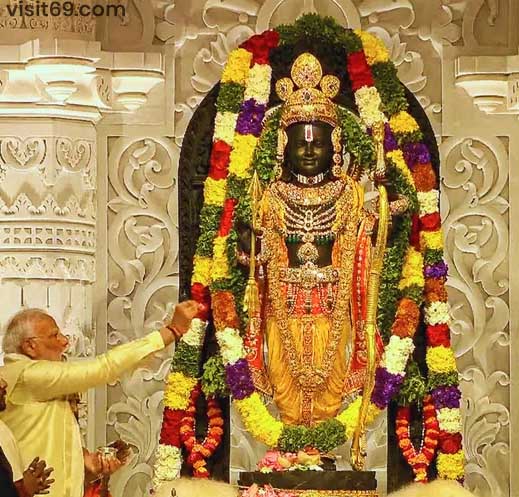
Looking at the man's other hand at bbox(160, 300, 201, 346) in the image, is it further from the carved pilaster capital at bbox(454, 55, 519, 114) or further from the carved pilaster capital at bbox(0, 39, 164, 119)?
the carved pilaster capital at bbox(454, 55, 519, 114)

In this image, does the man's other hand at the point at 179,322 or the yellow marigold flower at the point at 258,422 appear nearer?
the man's other hand at the point at 179,322

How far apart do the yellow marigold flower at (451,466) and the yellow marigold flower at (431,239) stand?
944mm

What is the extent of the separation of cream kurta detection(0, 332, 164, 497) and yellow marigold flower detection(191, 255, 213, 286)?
1.19 meters

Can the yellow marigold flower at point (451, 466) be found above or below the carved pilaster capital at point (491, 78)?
below

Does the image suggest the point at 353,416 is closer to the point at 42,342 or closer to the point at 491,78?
the point at 42,342

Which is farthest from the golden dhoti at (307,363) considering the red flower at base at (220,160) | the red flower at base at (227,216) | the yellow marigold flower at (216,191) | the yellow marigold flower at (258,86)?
the yellow marigold flower at (258,86)

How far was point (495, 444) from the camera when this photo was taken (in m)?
9.21

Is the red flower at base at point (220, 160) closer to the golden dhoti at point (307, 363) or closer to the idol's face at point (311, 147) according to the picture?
the idol's face at point (311, 147)

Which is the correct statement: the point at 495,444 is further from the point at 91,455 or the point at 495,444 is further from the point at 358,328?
the point at 91,455

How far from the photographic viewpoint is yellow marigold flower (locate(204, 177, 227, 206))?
8.58 m

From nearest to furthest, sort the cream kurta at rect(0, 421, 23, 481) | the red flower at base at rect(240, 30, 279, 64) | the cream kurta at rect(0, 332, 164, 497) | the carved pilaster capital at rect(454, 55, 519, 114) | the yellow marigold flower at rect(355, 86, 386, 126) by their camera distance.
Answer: the cream kurta at rect(0, 421, 23, 481)
the cream kurta at rect(0, 332, 164, 497)
the yellow marigold flower at rect(355, 86, 386, 126)
the red flower at base at rect(240, 30, 279, 64)
the carved pilaster capital at rect(454, 55, 519, 114)

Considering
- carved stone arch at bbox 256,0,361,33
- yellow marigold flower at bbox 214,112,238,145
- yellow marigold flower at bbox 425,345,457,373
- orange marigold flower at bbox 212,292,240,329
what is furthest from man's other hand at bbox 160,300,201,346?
carved stone arch at bbox 256,0,361,33

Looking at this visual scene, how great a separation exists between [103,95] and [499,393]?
240 cm

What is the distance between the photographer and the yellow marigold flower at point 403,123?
863 cm
